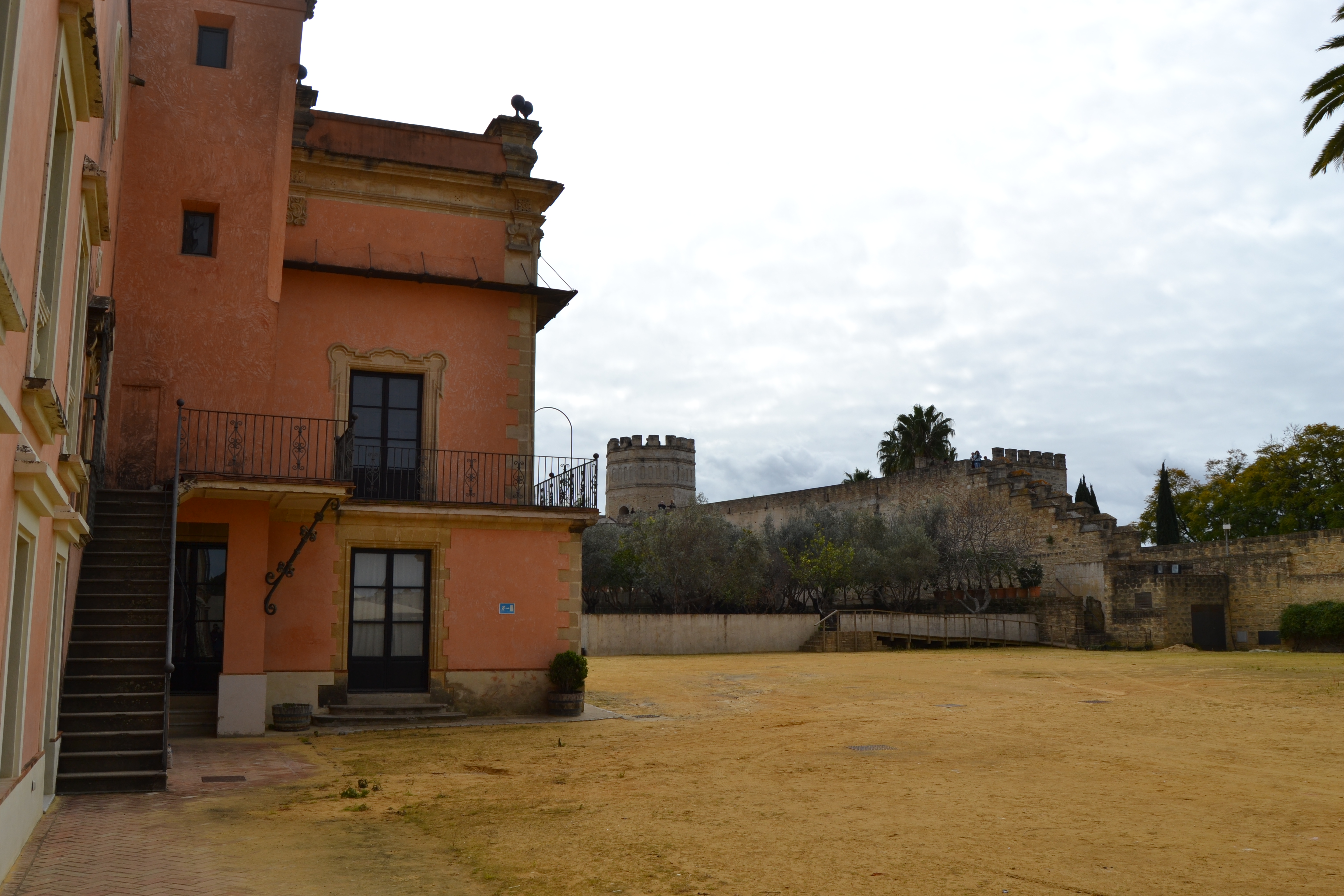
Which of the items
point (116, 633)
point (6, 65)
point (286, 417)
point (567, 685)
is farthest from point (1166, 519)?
point (6, 65)

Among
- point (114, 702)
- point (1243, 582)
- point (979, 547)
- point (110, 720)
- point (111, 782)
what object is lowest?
point (111, 782)

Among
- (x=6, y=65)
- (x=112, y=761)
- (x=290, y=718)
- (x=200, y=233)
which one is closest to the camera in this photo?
(x=6, y=65)

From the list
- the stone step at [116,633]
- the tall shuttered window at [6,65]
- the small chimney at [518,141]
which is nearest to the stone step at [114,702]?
the stone step at [116,633]

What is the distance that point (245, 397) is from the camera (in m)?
14.6

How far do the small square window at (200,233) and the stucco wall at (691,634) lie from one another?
18.7 metres

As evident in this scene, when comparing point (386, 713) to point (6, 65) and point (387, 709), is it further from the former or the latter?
point (6, 65)

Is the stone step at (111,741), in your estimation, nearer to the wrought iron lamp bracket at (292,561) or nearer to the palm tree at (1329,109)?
the wrought iron lamp bracket at (292,561)

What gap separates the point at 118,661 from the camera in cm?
1057

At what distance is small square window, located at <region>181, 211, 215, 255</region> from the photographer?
14781 mm

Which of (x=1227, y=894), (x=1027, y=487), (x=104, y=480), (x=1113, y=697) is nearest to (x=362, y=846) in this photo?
(x=1227, y=894)

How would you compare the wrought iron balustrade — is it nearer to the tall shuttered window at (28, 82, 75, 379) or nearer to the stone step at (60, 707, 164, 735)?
the stone step at (60, 707, 164, 735)

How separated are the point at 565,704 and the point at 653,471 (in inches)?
1982

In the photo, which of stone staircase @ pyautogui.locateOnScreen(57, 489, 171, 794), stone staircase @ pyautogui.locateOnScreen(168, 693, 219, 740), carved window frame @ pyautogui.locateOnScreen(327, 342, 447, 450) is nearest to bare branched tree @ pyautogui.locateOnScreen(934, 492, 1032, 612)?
carved window frame @ pyautogui.locateOnScreen(327, 342, 447, 450)

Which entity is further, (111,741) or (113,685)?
(113,685)
